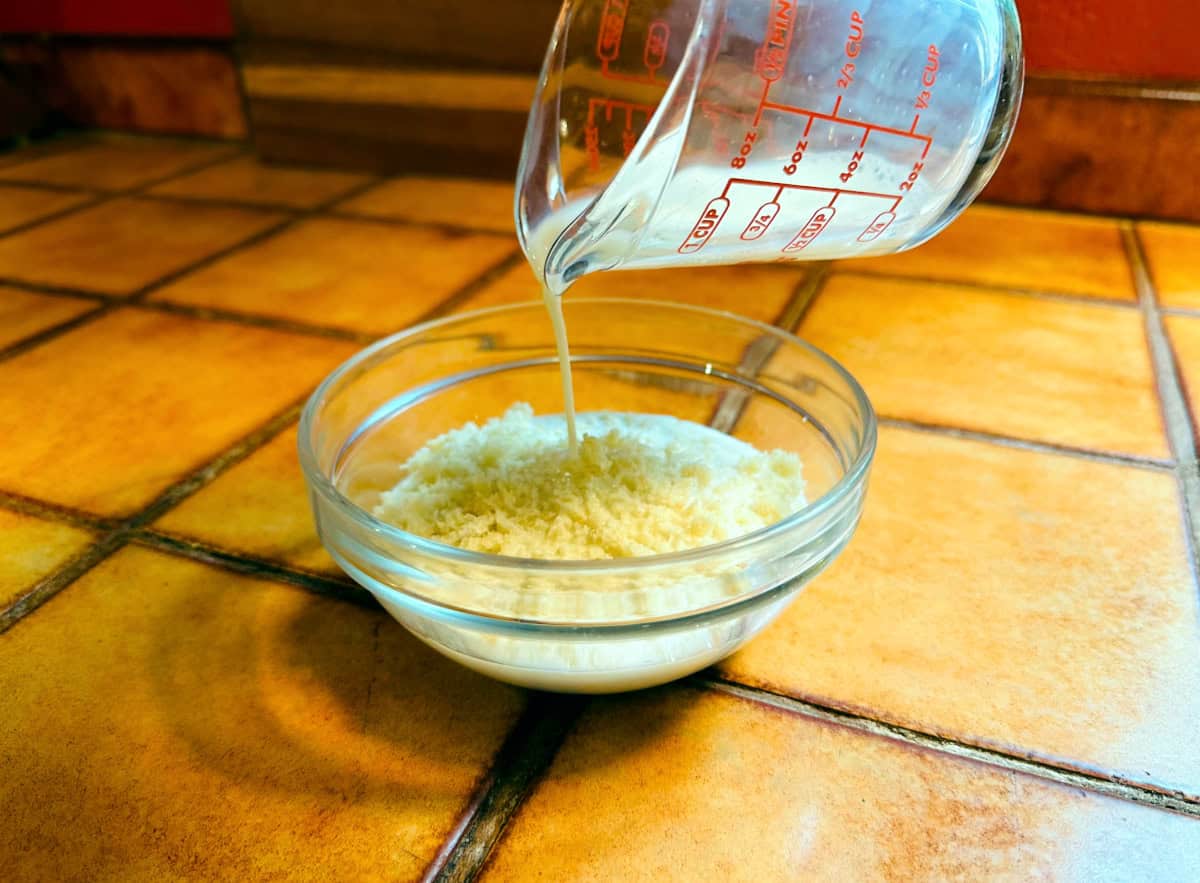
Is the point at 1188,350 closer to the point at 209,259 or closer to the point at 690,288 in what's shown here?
the point at 690,288

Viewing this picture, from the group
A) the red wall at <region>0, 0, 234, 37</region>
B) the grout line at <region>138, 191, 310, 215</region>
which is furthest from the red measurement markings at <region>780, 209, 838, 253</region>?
the red wall at <region>0, 0, 234, 37</region>

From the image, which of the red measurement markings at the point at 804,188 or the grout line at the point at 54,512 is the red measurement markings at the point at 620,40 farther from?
the grout line at the point at 54,512

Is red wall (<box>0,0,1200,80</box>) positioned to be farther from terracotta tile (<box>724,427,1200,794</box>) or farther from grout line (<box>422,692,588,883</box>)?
grout line (<box>422,692,588,883</box>)

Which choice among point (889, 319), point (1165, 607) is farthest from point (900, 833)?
A: point (889, 319)

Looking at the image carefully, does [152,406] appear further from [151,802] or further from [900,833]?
[900,833]

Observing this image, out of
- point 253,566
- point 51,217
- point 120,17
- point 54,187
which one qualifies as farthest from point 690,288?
point 120,17
